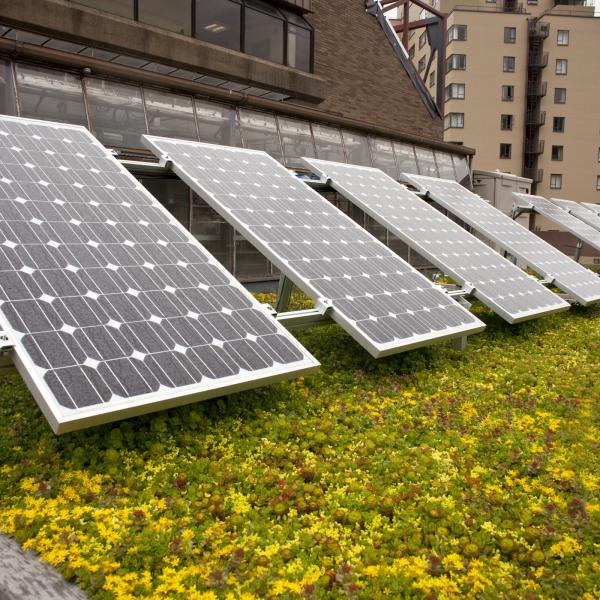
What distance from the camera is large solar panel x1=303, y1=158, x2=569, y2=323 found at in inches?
444

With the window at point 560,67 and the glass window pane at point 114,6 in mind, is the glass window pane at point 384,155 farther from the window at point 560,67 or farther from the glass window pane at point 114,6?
the window at point 560,67

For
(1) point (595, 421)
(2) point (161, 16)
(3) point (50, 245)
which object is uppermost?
(2) point (161, 16)

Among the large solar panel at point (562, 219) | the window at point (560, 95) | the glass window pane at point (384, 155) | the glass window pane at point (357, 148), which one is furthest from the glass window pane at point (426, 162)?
the window at point (560, 95)

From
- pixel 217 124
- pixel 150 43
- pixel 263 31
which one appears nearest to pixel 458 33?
pixel 263 31

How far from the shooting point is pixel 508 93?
71938mm

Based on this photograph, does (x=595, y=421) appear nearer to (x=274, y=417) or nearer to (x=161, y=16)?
(x=274, y=417)

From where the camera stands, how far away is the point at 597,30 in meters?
71.3

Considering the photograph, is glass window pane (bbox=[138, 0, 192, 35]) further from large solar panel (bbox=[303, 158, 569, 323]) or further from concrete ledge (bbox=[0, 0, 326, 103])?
large solar panel (bbox=[303, 158, 569, 323])

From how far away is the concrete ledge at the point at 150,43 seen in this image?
15945 millimetres

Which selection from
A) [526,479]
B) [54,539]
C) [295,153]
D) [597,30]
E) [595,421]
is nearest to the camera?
[54,539]

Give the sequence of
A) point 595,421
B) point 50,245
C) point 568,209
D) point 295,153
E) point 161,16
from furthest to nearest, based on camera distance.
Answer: point 568,209
point 161,16
point 295,153
point 595,421
point 50,245

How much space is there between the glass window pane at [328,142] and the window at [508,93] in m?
59.4

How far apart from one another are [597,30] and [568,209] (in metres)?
58.8

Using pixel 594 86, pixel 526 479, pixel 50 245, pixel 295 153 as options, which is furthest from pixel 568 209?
pixel 594 86
